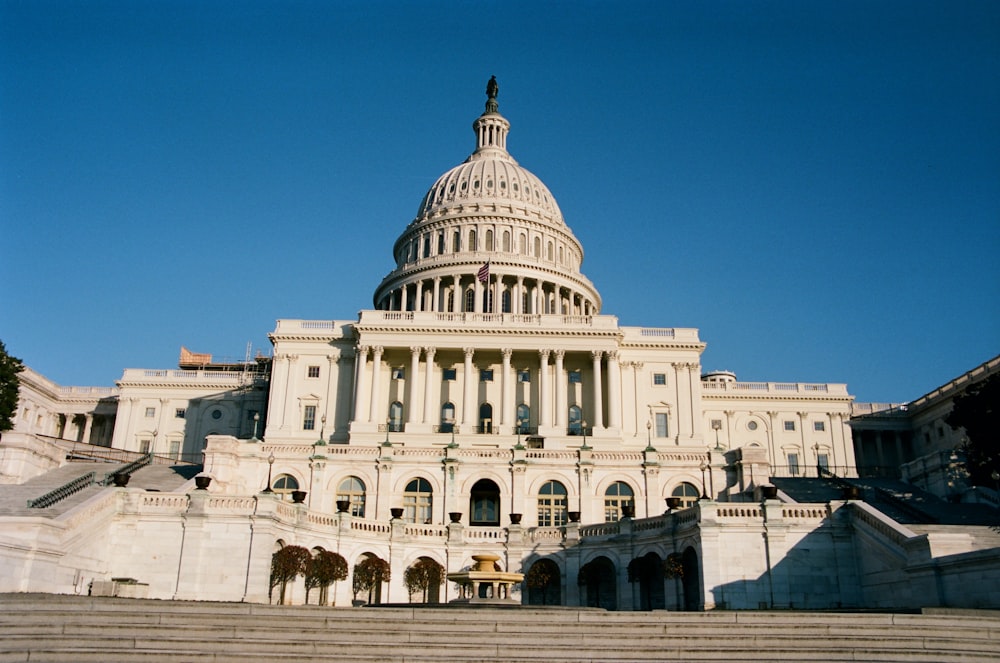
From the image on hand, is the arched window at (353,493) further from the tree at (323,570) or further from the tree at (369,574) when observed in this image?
the tree at (323,570)

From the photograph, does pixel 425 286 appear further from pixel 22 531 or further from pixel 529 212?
pixel 22 531

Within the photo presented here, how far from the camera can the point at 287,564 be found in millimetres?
37875

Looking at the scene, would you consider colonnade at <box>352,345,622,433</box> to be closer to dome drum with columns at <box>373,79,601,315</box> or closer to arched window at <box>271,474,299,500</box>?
dome drum with columns at <box>373,79,601,315</box>

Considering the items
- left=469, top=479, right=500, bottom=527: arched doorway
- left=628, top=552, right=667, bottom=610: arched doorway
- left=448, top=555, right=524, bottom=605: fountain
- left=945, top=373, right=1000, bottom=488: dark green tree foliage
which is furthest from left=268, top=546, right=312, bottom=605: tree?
left=945, top=373, right=1000, bottom=488: dark green tree foliage

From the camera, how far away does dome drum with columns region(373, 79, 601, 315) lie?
104312 millimetres

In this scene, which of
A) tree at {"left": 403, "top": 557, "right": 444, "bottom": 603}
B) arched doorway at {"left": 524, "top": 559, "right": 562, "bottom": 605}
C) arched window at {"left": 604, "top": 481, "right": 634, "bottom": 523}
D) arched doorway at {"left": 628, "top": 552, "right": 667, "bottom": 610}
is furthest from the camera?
arched window at {"left": 604, "top": 481, "right": 634, "bottom": 523}

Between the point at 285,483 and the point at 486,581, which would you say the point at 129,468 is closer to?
the point at 285,483

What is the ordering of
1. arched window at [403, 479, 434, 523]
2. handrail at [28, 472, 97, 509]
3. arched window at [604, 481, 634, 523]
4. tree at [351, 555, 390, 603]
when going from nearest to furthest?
handrail at [28, 472, 97, 509]
tree at [351, 555, 390, 603]
arched window at [604, 481, 634, 523]
arched window at [403, 479, 434, 523]

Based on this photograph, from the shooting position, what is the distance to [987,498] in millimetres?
49906

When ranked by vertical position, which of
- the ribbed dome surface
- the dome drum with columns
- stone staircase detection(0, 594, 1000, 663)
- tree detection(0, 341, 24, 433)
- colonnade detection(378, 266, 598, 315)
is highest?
the ribbed dome surface

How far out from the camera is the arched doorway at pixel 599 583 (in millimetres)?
44594

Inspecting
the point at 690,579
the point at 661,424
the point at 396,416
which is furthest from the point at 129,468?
the point at 661,424

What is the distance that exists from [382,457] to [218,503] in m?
16.8

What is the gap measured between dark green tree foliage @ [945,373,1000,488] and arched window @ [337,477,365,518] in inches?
1412
